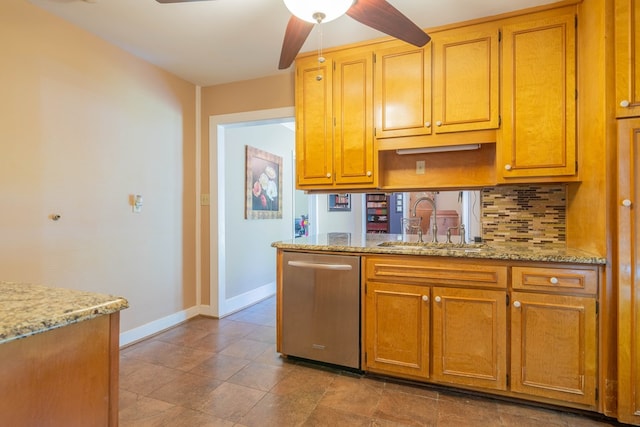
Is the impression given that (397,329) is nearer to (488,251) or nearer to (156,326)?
(488,251)

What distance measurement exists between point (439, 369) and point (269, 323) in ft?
5.73

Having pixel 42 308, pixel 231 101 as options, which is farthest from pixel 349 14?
pixel 231 101

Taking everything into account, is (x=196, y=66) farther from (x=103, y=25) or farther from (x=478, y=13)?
(x=478, y=13)

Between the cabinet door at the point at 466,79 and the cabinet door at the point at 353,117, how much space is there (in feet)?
1.59

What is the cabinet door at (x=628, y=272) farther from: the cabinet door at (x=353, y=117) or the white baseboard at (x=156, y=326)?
the white baseboard at (x=156, y=326)

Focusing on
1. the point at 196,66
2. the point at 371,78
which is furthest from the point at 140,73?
the point at 371,78

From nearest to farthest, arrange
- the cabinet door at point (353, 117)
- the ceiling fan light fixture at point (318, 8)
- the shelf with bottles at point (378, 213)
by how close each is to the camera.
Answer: the ceiling fan light fixture at point (318, 8) < the cabinet door at point (353, 117) < the shelf with bottles at point (378, 213)

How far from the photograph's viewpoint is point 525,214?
232 cm

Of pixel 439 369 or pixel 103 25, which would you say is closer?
pixel 439 369

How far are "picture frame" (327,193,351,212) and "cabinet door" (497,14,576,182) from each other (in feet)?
12.4

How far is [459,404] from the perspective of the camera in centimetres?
186

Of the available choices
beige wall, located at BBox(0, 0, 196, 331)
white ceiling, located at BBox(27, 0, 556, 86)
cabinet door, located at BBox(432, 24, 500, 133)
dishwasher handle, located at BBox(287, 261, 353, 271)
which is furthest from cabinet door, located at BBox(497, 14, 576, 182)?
beige wall, located at BBox(0, 0, 196, 331)

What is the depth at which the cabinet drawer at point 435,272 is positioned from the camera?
1874 mm

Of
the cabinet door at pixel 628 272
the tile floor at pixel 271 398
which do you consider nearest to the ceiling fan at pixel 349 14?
the cabinet door at pixel 628 272
